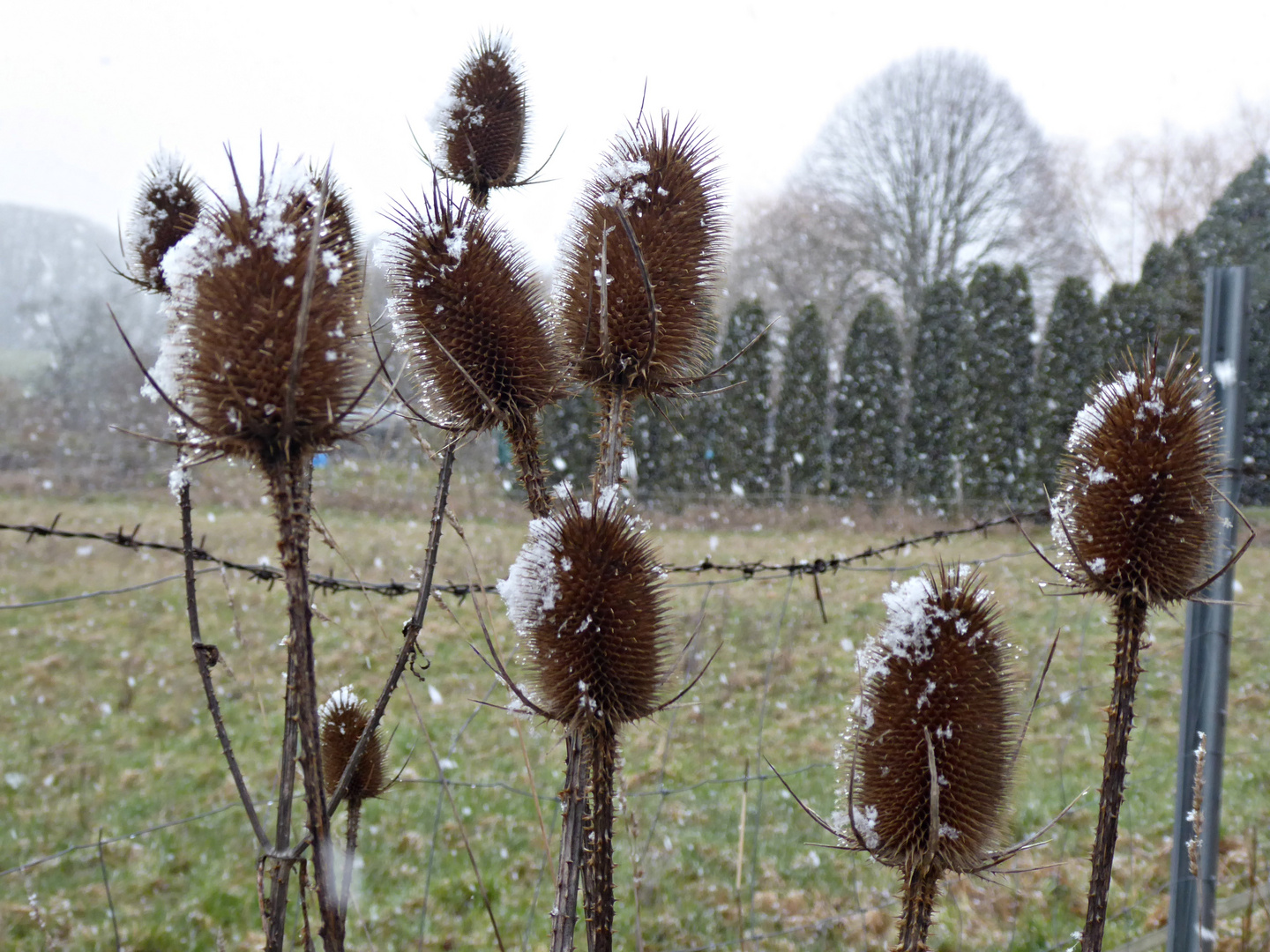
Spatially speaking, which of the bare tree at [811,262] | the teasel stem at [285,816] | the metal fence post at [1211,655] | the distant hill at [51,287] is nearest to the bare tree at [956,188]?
the bare tree at [811,262]

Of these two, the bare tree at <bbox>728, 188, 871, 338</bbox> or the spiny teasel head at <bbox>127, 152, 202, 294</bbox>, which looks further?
the bare tree at <bbox>728, 188, 871, 338</bbox>

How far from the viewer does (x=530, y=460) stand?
5.04ft

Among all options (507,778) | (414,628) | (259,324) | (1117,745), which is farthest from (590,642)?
(507,778)

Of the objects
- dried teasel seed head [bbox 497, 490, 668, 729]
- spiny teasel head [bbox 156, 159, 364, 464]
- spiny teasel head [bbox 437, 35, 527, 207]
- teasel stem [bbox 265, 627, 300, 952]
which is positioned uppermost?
spiny teasel head [bbox 437, 35, 527, 207]

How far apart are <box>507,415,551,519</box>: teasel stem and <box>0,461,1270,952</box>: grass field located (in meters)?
0.37

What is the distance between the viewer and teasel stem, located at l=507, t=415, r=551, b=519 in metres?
1.46

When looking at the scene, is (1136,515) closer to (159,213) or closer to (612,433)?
(612,433)

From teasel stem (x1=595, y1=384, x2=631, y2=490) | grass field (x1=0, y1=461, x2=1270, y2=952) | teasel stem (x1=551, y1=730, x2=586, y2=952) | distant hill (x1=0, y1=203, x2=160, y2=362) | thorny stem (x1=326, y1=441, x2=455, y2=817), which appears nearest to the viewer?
thorny stem (x1=326, y1=441, x2=455, y2=817)

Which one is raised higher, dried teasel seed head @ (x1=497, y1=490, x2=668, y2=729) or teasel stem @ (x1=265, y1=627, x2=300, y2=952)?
dried teasel seed head @ (x1=497, y1=490, x2=668, y2=729)

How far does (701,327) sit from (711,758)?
5280 mm

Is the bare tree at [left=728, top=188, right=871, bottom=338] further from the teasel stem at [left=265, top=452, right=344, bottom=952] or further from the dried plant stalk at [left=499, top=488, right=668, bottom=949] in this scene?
the teasel stem at [left=265, top=452, right=344, bottom=952]

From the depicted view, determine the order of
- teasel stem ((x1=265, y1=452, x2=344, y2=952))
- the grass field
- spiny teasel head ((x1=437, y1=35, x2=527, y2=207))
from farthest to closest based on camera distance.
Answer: the grass field → spiny teasel head ((x1=437, y1=35, x2=527, y2=207)) → teasel stem ((x1=265, y1=452, x2=344, y2=952))

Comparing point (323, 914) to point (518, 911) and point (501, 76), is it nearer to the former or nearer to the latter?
point (501, 76)

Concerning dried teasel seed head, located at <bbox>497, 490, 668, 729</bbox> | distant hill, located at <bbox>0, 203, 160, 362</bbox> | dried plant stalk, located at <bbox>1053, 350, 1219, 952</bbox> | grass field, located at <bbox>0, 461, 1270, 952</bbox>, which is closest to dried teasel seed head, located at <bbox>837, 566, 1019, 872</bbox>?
grass field, located at <bbox>0, 461, 1270, 952</bbox>
